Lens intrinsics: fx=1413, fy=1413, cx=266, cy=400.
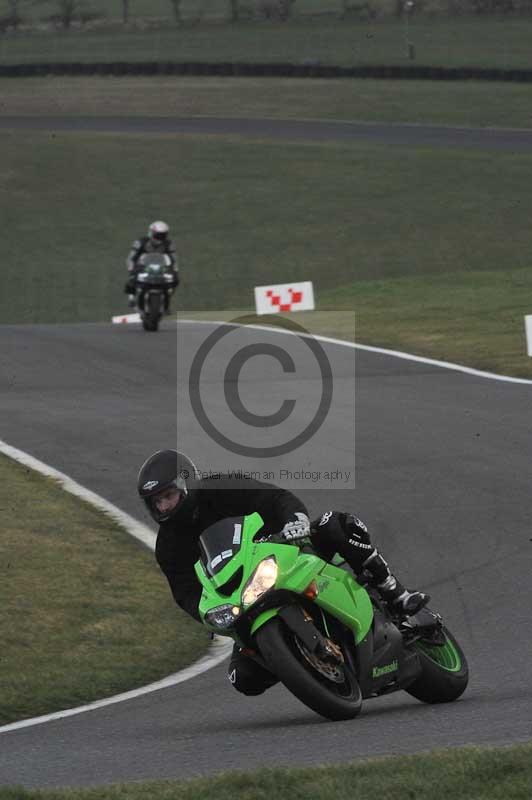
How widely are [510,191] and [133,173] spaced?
11.9 m

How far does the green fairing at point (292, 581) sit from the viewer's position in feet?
21.9

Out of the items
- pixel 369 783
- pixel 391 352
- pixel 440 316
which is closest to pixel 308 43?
pixel 440 316

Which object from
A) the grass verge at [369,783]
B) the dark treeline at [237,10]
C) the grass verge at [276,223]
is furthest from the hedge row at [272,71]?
the grass verge at [369,783]

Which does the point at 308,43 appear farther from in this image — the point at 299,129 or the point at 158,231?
the point at 158,231

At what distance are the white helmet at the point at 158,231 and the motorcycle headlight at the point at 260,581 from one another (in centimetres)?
1793

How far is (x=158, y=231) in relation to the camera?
79.7 feet

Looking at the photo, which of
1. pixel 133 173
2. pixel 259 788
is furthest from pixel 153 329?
pixel 133 173

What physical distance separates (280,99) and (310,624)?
5054cm

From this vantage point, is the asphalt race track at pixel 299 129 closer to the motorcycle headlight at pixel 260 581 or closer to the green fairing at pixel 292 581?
the green fairing at pixel 292 581

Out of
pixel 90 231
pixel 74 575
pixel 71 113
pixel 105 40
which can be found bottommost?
pixel 74 575

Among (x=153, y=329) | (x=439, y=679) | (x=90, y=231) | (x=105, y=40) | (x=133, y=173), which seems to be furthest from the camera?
(x=105, y=40)

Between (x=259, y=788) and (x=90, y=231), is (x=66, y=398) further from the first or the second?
(x=90, y=231)

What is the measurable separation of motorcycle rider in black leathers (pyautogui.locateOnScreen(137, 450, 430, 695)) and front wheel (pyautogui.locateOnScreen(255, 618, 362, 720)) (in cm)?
48

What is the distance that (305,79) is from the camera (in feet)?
190
